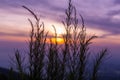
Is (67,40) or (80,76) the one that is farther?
(67,40)

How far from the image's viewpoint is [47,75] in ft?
36.0

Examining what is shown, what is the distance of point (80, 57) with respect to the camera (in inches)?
425

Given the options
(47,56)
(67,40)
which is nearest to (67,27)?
(67,40)

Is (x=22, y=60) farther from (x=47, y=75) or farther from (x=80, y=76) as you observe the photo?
(x=80, y=76)

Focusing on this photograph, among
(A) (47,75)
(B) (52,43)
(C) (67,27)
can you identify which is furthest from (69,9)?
(A) (47,75)

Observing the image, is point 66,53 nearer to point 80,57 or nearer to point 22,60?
point 80,57

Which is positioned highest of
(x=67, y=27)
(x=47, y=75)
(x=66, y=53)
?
(x=67, y=27)

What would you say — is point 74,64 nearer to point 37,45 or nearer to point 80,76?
Result: point 80,76

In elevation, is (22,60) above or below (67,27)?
below

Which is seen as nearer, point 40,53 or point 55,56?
point 40,53

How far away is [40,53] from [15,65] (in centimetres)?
106

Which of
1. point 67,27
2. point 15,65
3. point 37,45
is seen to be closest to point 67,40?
point 67,27

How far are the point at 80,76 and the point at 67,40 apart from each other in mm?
1492

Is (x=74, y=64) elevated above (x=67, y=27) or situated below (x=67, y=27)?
below
